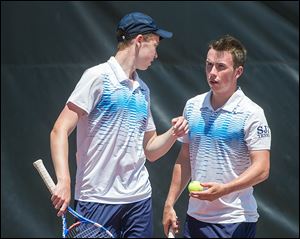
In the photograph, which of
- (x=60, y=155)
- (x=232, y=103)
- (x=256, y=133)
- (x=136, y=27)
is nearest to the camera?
(x=60, y=155)

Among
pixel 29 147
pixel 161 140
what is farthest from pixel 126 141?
pixel 29 147

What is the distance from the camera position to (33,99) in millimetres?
5395

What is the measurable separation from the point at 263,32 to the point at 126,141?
1739 mm

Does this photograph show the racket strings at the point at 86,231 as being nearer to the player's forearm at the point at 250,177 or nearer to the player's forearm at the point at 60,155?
the player's forearm at the point at 60,155

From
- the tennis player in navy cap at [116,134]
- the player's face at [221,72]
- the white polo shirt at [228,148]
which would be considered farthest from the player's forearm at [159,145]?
the player's face at [221,72]

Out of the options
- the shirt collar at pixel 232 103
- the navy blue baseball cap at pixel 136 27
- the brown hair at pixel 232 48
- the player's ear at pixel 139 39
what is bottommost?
the shirt collar at pixel 232 103

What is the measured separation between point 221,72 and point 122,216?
0.81 m

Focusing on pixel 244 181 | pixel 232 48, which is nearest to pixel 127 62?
pixel 232 48

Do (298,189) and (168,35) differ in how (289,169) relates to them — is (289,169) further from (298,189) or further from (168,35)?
(168,35)

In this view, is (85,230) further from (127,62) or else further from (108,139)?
(127,62)

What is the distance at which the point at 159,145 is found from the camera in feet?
13.6

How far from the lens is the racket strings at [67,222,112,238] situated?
3.77 meters

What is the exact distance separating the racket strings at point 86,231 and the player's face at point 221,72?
2.74 ft

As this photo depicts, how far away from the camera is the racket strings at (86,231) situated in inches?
148
